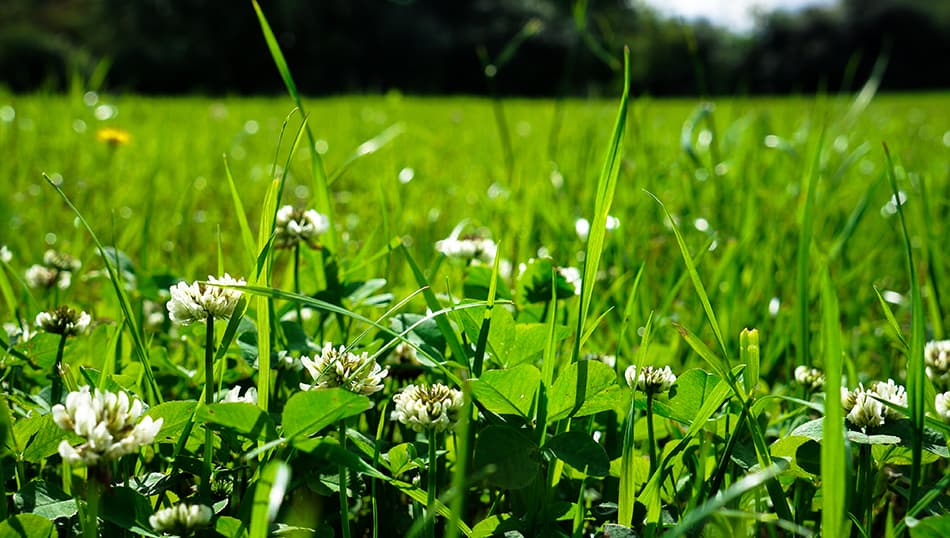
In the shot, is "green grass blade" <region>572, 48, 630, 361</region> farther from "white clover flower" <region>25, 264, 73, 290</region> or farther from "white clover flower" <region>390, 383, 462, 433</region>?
"white clover flower" <region>25, 264, 73, 290</region>

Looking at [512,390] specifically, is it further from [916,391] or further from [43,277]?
[43,277]

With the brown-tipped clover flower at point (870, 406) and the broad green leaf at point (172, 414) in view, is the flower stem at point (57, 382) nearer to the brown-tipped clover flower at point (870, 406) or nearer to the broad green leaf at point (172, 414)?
the broad green leaf at point (172, 414)

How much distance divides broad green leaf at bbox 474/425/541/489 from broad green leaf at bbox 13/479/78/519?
0.97ft

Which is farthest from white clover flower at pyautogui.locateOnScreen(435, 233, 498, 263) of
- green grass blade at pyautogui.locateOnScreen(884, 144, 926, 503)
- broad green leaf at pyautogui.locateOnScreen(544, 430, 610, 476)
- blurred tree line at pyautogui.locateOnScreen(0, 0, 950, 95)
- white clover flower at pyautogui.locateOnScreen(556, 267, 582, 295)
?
blurred tree line at pyautogui.locateOnScreen(0, 0, 950, 95)

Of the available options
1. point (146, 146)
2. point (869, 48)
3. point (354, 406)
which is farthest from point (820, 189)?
point (869, 48)

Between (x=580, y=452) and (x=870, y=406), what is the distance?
0.22 meters

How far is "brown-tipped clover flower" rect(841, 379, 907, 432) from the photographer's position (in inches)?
23.6

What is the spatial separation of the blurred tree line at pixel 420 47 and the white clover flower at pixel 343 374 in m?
11.5

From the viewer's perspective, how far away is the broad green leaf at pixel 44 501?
0.56 meters

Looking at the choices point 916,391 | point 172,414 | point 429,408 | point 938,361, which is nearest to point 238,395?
point 172,414

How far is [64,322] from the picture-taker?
73 centimetres

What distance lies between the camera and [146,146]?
2.82 metres

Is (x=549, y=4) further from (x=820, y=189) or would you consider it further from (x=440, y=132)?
(x=820, y=189)

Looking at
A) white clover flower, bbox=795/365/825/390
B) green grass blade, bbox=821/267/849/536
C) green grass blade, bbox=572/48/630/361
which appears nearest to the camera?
green grass blade, bbox=821/267/849/536
